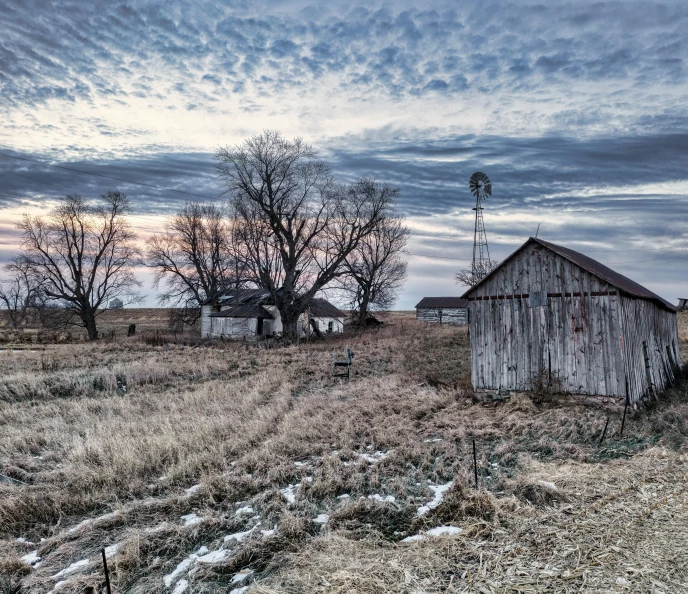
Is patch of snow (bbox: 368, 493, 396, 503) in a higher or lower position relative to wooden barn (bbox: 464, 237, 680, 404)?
lower

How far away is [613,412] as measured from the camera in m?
10.9

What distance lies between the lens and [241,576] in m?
4.84

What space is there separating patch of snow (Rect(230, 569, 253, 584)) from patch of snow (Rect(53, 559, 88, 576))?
1795mm

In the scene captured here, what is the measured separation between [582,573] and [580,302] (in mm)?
8810

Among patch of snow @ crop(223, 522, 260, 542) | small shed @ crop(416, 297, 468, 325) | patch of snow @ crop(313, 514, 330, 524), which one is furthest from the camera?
small shed @ crop(416, 297, 468, 325)

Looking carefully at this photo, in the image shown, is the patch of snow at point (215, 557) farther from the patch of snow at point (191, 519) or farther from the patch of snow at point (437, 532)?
the patch of snow at point (437, 532)

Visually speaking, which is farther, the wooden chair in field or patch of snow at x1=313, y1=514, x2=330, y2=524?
the wooden chair in field

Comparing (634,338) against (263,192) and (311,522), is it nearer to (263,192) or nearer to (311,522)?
(311,522)

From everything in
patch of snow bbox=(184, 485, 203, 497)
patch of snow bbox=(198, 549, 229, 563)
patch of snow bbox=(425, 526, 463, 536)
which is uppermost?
patch of snow bbox=(425, 526, 463, 536)

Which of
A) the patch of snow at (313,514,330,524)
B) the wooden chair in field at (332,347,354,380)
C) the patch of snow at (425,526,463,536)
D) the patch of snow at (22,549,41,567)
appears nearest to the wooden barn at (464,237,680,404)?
the wooden chair in field at (332,347,354,380)

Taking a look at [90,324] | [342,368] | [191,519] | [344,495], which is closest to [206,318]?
[90,324]

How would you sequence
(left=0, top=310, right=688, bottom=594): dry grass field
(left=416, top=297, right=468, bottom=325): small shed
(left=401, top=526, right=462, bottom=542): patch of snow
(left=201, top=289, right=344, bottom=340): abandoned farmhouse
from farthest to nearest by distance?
(left=416, top=297, right=468, bottom=325): small shed
(left=201, top=289, right=344, bottom=340): abandoned farmhouse
(left=401, top=526, right=462, bottom=542): patch of snow
(left=0, top=310, right=688, bottom=594): dry grass field

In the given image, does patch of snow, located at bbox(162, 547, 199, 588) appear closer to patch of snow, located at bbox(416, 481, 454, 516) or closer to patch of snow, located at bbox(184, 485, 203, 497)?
patch of snow, located at bbox(184, 485, 203, 497)

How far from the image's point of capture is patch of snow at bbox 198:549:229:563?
5164 millimetres
